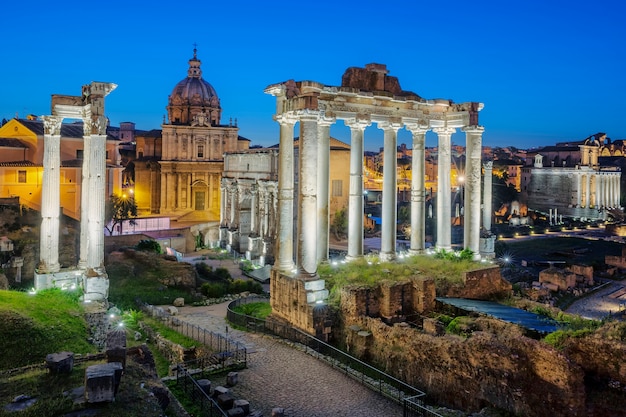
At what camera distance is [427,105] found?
24.1 m

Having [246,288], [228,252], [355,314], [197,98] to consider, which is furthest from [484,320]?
[197,98]

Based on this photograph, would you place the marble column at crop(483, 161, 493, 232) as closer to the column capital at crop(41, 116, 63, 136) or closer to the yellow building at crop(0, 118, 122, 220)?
the column capital at crop(41, 116, 63, 136)

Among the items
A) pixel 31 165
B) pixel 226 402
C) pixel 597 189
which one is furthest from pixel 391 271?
pixel 597 189

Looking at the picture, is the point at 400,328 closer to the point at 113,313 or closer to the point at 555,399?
A: the point at 555,399

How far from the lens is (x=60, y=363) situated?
1113 cm

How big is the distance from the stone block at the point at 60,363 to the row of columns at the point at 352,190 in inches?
347

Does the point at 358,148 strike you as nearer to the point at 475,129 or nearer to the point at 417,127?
the point at 417,127

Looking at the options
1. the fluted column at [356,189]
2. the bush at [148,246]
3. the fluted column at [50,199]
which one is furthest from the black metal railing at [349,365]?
the bush at [148,246]

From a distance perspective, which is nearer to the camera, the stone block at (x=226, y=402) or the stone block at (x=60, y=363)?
the stone block at (x=60, y=363)

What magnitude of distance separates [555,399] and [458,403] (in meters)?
2.42

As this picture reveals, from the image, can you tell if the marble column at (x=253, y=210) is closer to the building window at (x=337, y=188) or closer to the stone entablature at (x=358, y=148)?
the building window at (x=337, y=188)

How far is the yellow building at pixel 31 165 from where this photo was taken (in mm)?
39375

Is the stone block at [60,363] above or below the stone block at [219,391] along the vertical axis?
above

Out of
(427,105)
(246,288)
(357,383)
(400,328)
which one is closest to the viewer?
(357,383)
